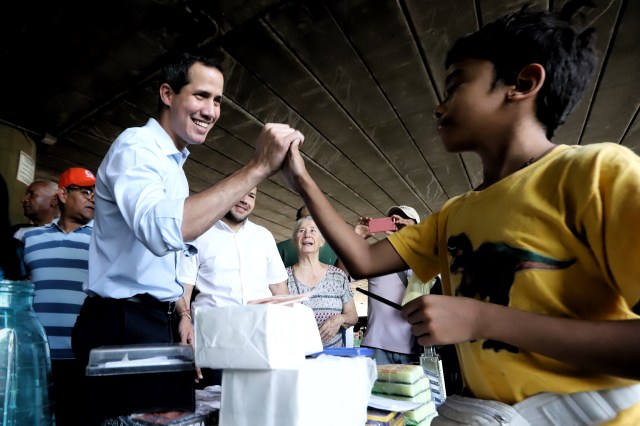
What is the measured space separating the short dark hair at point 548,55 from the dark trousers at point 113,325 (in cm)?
124

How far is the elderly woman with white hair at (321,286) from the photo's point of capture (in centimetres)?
298

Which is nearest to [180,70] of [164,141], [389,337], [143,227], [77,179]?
[164,141]

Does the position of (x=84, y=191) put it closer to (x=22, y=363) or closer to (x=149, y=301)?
(x=149, y=301)

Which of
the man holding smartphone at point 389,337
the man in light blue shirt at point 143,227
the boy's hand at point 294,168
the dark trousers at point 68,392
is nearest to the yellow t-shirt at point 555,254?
the boy's hand at point 294,168

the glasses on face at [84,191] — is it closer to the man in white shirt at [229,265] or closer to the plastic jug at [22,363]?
the man in white shirt at [229,265]

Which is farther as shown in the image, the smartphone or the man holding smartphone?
A: the man holding smartphone

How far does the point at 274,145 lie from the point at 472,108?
1.87ft

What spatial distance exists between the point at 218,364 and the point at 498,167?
778 millimetres

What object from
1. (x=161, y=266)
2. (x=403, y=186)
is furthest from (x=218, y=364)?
(x=403, y=186)

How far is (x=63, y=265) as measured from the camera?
234 cm

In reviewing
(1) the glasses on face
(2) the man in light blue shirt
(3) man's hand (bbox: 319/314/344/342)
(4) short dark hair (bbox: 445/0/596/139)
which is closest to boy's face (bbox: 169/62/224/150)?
(2) the man in light blue shirt

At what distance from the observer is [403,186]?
652 cm

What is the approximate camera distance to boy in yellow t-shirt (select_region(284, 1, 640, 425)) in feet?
1.89

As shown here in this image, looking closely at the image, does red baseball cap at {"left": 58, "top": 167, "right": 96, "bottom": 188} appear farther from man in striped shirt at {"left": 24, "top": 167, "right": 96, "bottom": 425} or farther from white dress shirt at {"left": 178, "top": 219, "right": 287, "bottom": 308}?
white dress shirt at {"left": 178, "top": 219, "right": 287, "bottom": 308}
